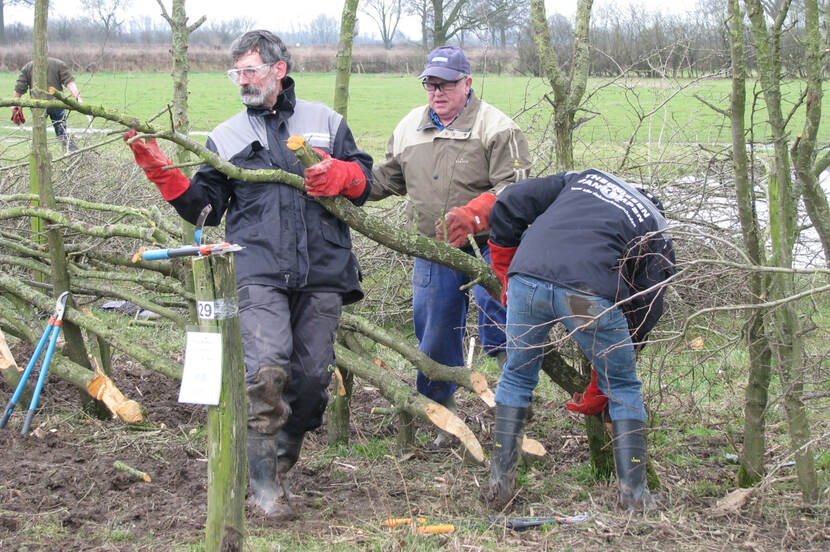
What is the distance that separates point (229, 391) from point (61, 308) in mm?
2527

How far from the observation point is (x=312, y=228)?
148 inches

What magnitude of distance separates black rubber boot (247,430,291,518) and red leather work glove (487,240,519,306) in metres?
1.25

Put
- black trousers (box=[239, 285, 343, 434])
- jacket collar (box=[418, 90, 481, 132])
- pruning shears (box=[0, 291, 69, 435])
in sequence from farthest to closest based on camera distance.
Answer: pruning shears (box=[0, 291, 69, 435]) → jacket collar (box=[418, 90, 481, 132]) → black trousers (box=[239, 285, 343, 434])

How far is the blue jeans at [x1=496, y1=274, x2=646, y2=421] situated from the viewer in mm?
3320

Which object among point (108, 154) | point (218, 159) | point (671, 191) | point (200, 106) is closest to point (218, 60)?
point (200, 106)

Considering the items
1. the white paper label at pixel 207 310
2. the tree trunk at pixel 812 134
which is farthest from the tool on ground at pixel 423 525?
the tree trunk at pixel 812 134

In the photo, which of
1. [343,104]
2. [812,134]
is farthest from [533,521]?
[343,104]

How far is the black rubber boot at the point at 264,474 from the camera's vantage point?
3.57 metres

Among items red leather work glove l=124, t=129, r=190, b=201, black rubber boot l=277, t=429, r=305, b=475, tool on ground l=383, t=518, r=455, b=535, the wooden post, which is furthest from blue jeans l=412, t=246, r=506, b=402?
the wooden post

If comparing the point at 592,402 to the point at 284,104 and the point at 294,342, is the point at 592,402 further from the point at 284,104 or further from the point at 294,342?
the point at 284,104

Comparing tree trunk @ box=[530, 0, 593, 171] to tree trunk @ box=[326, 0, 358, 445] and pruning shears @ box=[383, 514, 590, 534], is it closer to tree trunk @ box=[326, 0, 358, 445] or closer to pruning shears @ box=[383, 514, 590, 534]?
tree trunk @ box=[326, 0, 358, 445]

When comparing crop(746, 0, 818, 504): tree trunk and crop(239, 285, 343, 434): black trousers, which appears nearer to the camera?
crop(746, 0, 818, 504): tree trunk

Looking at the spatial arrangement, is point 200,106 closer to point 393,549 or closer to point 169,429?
point 169,429

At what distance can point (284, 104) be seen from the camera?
151 inches
